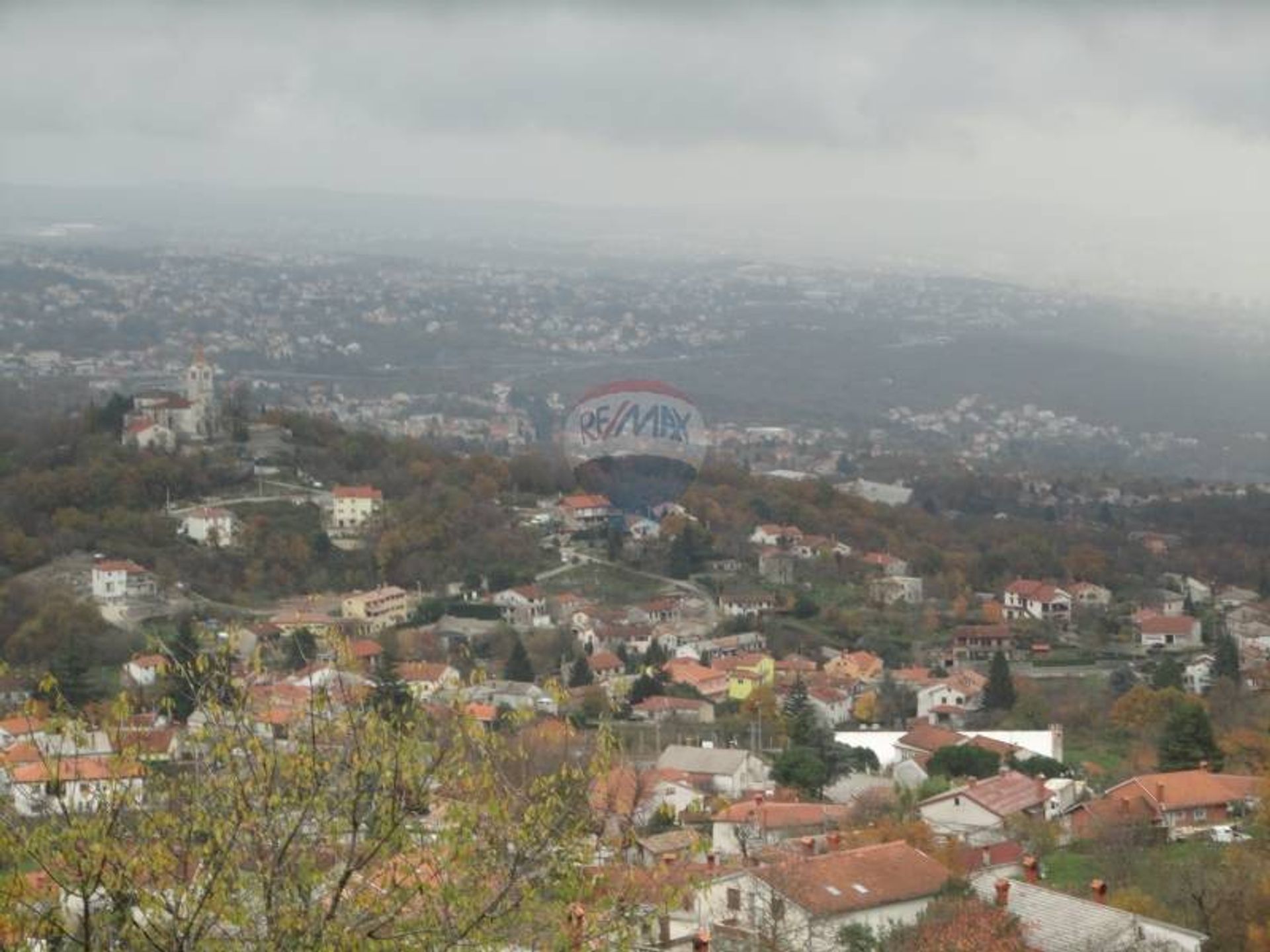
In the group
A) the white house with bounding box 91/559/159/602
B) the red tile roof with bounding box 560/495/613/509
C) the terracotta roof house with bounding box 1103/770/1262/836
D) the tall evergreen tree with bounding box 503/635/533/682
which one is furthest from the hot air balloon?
the terracotta roof house with bounding box 1103/770/1262/836

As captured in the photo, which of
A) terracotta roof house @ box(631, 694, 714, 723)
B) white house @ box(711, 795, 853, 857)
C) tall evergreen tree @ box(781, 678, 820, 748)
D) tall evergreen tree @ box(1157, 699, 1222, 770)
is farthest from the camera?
terracotta roof house @ box(631, 694, 714, 723)

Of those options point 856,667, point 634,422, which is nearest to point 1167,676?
point 856,667

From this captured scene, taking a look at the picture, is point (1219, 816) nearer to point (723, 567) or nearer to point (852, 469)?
point (723, 567)

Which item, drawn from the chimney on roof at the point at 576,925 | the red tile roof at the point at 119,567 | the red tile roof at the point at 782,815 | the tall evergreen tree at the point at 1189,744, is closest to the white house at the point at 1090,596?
the tall evergreen tree at the point at 1189,744

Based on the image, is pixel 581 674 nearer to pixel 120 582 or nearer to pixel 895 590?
pixel 120 582

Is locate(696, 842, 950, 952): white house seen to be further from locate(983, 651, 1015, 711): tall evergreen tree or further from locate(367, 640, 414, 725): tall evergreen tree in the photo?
locate(983, 651, 1015, 711): tall evergreen tree

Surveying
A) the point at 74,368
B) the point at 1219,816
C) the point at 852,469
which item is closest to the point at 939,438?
the point at 852,469
